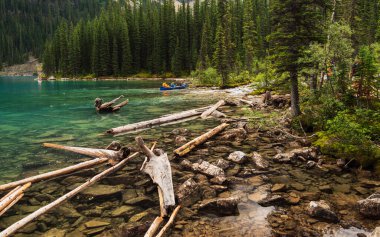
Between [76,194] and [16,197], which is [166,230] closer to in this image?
[76,194]

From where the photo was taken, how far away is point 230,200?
27.3ft

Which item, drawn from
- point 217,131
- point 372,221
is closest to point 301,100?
point 217,131

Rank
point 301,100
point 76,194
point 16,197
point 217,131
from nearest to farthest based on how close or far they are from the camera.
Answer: point 16,197
point 76,194
point 217,131
point 301,100

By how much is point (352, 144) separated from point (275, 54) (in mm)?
8102

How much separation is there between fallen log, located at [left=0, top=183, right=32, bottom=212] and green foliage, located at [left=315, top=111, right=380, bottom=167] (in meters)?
12.1

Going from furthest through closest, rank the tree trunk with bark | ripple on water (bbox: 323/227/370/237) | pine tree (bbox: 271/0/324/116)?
the tree trunk with bark → pine tree (bbox: 271/0/324/116) → ripple on water (bbox: 323/227/370/237)

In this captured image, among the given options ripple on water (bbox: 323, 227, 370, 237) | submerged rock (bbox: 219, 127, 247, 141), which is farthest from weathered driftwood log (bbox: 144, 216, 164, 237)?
submerged rock (bbox: 219, 127, 247, 141)

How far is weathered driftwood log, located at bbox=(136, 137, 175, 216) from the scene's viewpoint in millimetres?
8281

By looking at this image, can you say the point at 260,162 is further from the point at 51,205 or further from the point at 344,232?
the point at 51,205

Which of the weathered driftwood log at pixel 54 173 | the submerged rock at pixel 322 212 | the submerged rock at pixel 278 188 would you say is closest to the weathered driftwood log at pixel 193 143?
the weathered driftwood log at pixel 54 173

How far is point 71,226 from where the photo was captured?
749 cm

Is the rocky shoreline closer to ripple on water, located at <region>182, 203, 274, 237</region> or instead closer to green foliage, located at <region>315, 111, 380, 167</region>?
ripple on water, located at <region>182, 203, 274, 237</region>

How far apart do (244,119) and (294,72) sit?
520 cm

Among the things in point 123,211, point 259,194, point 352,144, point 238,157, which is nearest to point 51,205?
point 123,211
